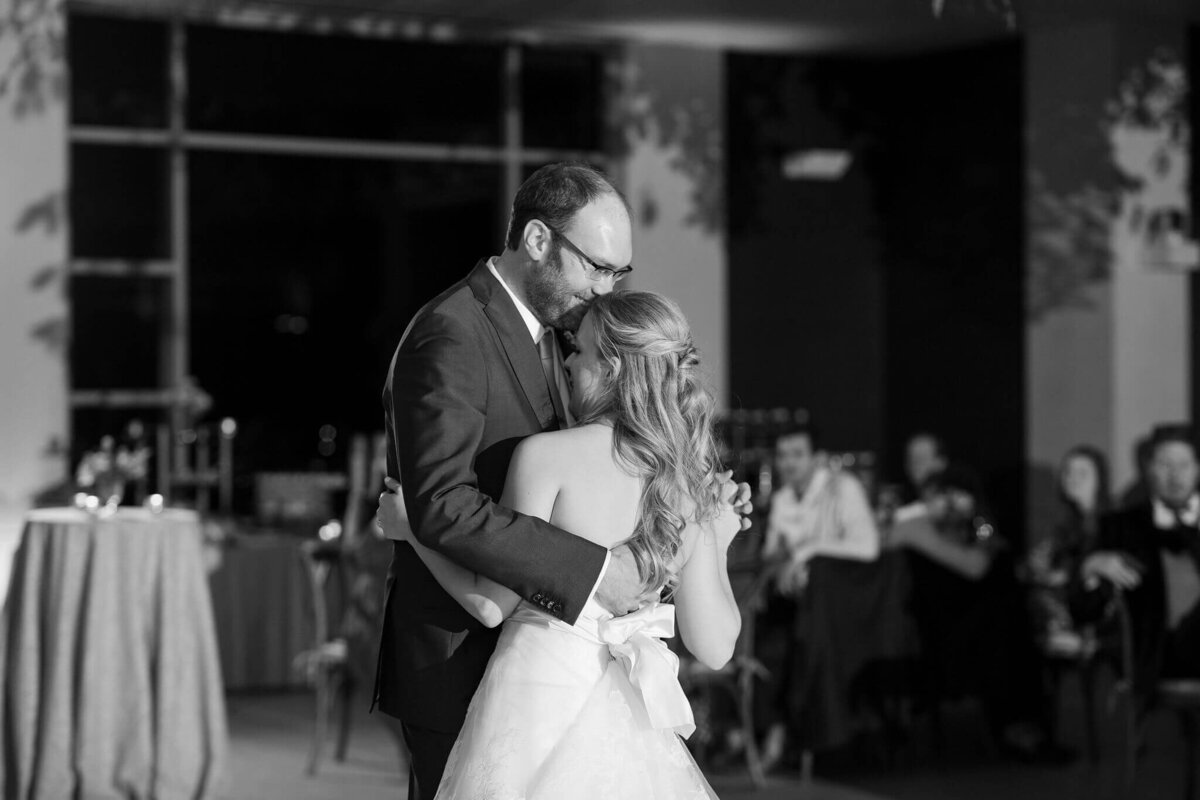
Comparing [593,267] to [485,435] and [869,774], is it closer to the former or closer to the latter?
[485,435]

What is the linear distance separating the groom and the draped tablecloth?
2.62 meters

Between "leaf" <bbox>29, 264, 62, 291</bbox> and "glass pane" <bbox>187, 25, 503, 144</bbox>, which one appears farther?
"glass pane" <bbox>187, 25, 503, 144</bbox>

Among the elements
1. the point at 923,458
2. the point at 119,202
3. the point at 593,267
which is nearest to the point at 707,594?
the point at 593,267

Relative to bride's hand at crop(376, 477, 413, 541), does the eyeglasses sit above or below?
above

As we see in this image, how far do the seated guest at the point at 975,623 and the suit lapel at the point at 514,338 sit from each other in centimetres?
373

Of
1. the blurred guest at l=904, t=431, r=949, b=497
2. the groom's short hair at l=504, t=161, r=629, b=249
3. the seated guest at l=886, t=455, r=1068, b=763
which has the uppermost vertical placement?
the groom's short hair at l=504, t=161, r=629, b=249

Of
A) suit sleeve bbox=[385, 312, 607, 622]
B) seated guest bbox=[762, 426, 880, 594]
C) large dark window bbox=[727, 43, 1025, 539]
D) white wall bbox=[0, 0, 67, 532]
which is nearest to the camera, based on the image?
suit sleeve bbox=[385, 312, 607, 622]

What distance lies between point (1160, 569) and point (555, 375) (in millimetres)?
3514

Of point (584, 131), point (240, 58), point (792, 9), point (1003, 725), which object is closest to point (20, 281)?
point (240, 58)

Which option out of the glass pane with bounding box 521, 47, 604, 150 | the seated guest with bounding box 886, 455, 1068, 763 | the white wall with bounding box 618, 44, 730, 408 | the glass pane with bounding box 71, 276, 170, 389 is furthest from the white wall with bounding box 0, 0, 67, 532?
the seated guest with bounding box 886, 455, 1068, 763

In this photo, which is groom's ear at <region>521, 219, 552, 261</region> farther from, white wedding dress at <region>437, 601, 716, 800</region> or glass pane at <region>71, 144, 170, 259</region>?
glass pane at <region>71, 144, 170, 259</region>

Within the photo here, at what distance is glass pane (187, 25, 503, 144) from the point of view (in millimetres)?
9266

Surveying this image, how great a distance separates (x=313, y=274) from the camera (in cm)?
977

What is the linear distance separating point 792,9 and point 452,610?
7143mm
